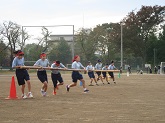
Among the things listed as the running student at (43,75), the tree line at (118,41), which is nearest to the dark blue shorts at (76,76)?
the running student at (43,75)

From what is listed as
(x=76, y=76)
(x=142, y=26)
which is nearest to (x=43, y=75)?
(x=76, y=76)

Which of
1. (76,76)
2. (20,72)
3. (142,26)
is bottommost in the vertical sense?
(76,76)

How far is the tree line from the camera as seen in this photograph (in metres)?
69.9

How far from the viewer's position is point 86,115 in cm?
867

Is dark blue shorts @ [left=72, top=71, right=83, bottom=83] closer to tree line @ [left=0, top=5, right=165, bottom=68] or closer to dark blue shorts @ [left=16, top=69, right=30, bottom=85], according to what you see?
dark blue shorts @ [left=16, top=69, right=30, bottom=85]

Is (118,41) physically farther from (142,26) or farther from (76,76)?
(76,76)

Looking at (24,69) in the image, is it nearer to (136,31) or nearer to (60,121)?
(60,121)

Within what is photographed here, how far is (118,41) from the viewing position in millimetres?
71688

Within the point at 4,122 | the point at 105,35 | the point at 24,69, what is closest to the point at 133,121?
the point at 4,122

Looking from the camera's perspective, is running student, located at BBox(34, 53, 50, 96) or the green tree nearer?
running student, located at BBox(34, 53, 50, 96)

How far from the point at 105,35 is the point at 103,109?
6886 cm

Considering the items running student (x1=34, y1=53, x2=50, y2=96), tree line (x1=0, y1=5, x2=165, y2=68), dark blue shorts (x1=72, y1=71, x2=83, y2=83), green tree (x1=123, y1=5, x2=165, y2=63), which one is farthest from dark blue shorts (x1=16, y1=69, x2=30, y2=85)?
green tree (x1=123, y1=5, x2=165, y2=63)

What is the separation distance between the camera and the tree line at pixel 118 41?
69.9 metres

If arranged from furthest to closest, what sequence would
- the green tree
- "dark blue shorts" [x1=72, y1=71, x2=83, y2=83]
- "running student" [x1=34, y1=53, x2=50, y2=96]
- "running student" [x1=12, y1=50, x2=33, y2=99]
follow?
1. the green tree
2. "dark blue shorts" [x1=72, y1=71, x2=83, y2=83]
3. "running student" [x1=34, y1=53, x2=50, y2=96]
4. "running student" [x1=12, y1=50, x2=33, y2=99]
